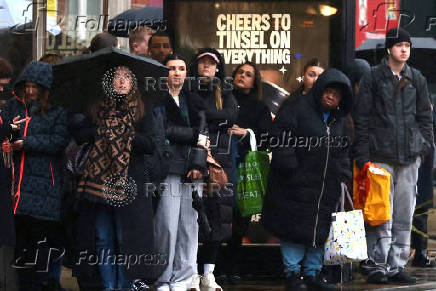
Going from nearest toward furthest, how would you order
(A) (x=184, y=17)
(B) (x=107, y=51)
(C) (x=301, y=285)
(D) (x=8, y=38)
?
(B) (x=107, y=51), (C) (x=301, y=285), (A) (x=184, y=17), (D) (x=8, y=38)

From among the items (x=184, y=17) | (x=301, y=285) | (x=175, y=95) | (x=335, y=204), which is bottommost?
(x=301, y=285)

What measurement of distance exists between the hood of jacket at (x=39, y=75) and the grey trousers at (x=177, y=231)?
1.32 metres

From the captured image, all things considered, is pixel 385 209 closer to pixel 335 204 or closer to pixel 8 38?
pixel 335 204

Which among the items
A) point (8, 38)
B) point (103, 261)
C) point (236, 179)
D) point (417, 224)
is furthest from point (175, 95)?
point (417, 224)

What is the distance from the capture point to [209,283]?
34.3ft

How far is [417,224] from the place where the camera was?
12.4 meters

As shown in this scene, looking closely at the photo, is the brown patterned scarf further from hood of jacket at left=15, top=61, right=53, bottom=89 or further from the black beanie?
the black beanie

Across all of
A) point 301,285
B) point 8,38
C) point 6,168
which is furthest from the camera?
point 8,38

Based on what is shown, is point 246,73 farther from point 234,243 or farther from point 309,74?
point 234,243

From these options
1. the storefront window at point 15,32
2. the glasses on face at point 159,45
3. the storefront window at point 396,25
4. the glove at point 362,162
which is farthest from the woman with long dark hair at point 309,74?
the storefront window at point 15,32

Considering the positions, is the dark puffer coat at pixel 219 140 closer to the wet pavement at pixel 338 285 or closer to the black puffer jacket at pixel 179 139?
the black puffer jacket at pixel 179 139

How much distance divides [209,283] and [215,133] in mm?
1342

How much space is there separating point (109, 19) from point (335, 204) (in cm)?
309

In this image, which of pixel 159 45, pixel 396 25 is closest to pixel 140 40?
pixel 159 45
